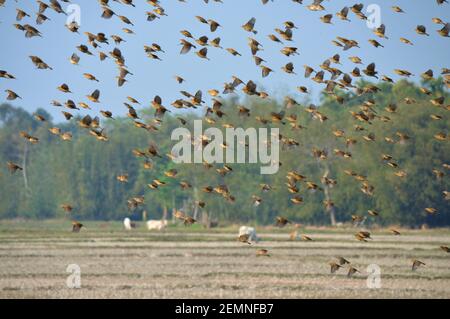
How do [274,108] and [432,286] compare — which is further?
[274,108]

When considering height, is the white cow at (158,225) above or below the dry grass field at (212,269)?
above

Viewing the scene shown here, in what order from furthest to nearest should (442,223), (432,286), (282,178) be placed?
1. (282,178)
2. (442,223)
3. (432,286)

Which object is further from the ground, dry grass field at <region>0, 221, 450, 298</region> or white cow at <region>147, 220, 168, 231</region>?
white cow at <region>147, 220, 168, 231</region>

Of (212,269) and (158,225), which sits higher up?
(158,225)

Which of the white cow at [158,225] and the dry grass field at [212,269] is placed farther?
the white cow at [158,225]

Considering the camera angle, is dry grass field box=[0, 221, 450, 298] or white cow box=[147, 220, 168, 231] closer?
dry grass field box=[0, 221, 450, 298]

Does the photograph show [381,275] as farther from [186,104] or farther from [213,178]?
[213,178]
